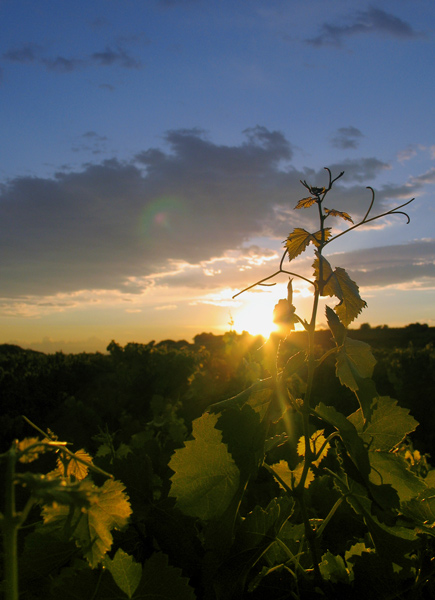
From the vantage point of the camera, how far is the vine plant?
3.64ft

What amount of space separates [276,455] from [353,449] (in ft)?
3.46

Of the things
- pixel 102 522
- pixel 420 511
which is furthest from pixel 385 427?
pixel 102 522

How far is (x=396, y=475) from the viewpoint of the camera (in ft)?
3.95

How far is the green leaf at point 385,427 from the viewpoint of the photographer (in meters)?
1.27

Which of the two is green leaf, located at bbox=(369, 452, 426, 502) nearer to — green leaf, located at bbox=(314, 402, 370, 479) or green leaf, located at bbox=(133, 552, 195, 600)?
green leaf, located at bbox=(314, 402, 370, 479)

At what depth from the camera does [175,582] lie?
1000 mm

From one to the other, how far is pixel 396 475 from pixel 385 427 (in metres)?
0.14

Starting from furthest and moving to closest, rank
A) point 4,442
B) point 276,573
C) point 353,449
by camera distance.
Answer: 1. point 4,442
2. point 276,573
3. point 353,449

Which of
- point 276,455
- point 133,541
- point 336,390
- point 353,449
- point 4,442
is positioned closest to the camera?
point 353,449

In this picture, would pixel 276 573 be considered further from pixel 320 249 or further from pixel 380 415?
pixel 320 249

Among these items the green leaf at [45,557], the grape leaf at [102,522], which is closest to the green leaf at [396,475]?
the grape leaf at [102,522]

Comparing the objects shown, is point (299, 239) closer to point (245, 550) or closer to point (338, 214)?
point (338, 214)

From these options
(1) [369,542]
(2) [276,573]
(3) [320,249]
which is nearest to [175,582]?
(2) [276,573]

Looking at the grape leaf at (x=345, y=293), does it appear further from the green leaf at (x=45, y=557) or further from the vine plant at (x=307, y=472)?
the green leaf at (x=45, y=557)
